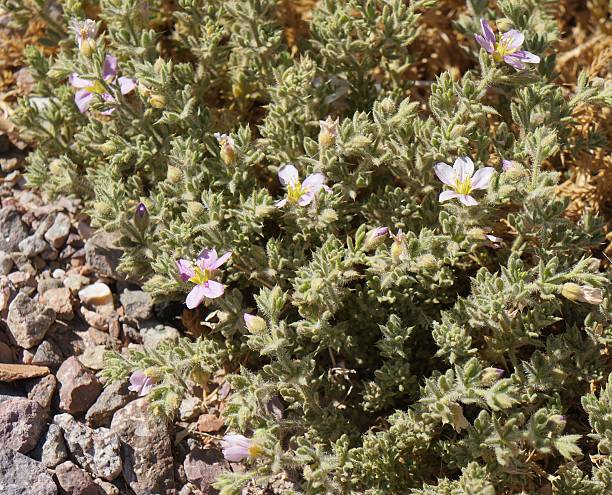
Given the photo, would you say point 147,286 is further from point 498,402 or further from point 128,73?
point 498,402

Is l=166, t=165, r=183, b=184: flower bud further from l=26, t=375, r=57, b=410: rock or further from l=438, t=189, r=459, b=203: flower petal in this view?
l=438, t=189, r=459, b=203: flower petal

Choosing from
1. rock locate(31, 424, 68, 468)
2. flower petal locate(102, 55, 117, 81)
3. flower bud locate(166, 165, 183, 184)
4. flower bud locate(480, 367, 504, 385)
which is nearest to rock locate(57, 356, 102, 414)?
rock locate(31, 424, 68, 468)

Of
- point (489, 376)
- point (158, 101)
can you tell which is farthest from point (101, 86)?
point (489, 376)

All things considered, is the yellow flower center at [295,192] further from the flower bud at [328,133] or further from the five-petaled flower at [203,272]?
the five-petaled flower at [203,272]

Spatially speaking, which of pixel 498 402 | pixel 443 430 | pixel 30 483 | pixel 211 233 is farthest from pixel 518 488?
pixel 30 483

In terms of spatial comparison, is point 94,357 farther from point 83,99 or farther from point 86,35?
point 86,35

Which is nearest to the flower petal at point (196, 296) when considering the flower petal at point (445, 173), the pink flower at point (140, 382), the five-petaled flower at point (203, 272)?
the five-petaled flower at point (203, 272)
